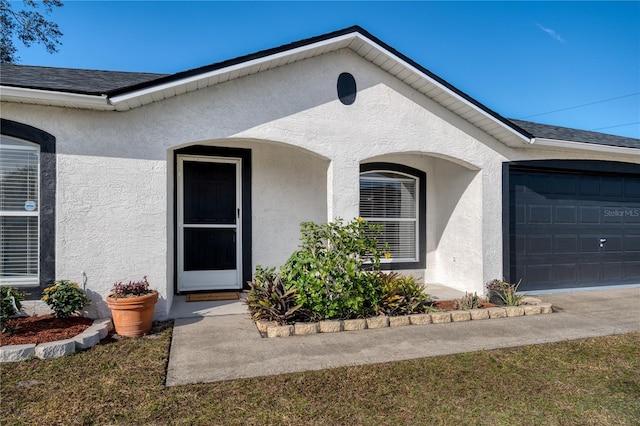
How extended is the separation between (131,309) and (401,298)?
3763 millimetres

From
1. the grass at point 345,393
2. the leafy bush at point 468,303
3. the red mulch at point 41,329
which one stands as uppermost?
the red mulch at point 41,329

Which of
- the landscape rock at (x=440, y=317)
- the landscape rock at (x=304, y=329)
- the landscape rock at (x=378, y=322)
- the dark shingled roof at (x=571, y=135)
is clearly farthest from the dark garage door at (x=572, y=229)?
the landscape rock at (x=304, y=329)

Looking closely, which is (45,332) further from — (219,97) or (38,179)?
(219,97)

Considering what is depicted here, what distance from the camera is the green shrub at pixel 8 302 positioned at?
4461 millimetres

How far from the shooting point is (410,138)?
661cm

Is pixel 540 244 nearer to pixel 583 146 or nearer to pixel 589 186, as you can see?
pixel 589 186

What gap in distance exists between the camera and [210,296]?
670 centimetres

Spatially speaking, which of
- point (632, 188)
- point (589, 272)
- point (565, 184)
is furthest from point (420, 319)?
point (632, 188)

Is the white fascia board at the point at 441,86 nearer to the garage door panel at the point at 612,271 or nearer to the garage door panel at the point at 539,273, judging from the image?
the garage door panel at the point at 539,273

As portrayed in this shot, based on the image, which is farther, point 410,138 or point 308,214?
point 308,214

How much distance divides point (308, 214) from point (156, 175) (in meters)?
3.03

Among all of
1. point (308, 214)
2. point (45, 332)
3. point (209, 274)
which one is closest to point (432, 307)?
point (308, 214)

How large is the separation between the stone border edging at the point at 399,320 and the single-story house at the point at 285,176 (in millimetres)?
1126

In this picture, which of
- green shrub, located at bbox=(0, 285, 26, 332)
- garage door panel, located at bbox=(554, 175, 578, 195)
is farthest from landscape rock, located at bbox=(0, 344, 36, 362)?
garage door panel, located at bbox=(554, 175, 578, 195)
